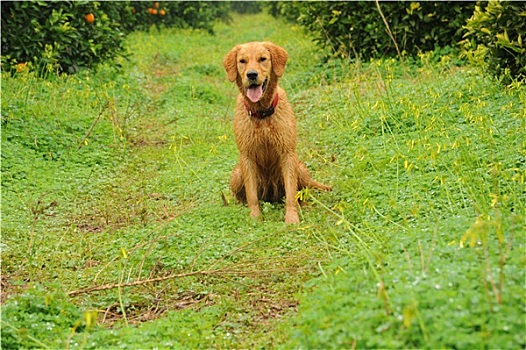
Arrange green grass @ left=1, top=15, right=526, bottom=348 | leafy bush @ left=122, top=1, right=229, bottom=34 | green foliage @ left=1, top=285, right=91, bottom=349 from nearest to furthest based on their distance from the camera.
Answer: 1. green grass @ left=1, top=15, right=526, bottom=348
2. green foliage @ left=1, top=285, right=91, bottom=349
3. leafy bush @ left=122, top=1, right=229, bottom=34

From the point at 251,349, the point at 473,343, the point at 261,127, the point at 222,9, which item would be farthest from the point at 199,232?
the point at 222,9

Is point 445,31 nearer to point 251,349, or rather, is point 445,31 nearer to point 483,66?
point 483,66

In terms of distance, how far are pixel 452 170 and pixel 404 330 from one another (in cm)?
242

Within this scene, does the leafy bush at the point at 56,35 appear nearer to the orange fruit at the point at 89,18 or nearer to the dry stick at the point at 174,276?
the orange fruit at the point at 89,18

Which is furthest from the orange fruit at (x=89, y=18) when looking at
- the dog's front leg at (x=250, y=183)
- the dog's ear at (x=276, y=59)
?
the dog's front leg at (x=250, y=183)

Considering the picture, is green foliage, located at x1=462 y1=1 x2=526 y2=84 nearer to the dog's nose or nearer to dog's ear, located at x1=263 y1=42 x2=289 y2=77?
dog's ear, located at x1=263 y1=42 x2=289 y2=77

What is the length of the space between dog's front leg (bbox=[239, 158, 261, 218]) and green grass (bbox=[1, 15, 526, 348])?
0.41 ft

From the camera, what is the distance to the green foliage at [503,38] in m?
7.37

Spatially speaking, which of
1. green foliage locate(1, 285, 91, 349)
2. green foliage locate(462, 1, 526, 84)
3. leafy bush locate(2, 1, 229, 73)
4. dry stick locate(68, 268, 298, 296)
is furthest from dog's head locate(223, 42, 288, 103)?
leafy bush locate(2, 1, 229, 73)

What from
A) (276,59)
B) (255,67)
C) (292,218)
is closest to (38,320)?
(292,218)

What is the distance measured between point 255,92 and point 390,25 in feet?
18.3

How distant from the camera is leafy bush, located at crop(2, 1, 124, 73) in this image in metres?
9.70

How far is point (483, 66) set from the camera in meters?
7.97

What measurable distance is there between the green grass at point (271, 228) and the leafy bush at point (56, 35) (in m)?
0.60
